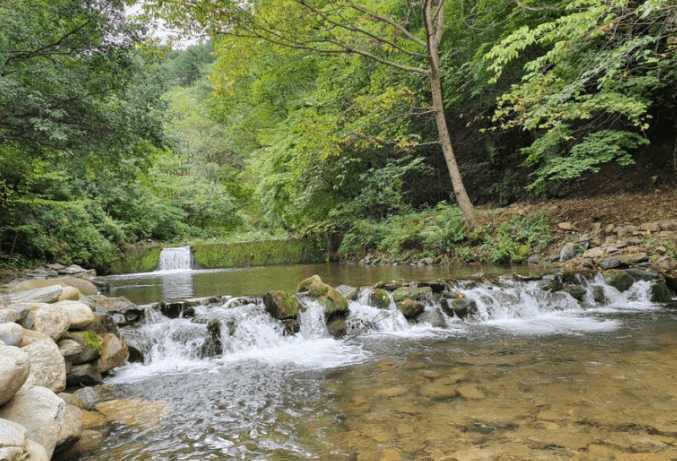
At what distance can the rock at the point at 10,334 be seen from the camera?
286cm

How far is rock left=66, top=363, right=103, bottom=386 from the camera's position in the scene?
368cm

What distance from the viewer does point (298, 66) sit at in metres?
14.6

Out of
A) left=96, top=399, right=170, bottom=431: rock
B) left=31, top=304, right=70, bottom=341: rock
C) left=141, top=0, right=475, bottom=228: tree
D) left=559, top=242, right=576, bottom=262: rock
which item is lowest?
left=96, top=399, right=170, bottom=431: rock

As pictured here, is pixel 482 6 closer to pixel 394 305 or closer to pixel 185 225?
pixel 394 305

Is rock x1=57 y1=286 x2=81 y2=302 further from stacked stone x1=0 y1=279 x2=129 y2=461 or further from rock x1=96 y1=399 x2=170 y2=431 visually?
rock x1=96 y1=399 x2=170 y2=431

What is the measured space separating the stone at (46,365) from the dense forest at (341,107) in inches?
154

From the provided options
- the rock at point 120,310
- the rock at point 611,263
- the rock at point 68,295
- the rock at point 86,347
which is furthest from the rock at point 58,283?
the rock at point 611,263

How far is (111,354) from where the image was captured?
13.6 feet

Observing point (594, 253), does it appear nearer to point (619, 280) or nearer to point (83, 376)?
point (619, 280)

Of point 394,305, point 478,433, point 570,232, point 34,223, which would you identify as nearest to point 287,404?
point 478,433

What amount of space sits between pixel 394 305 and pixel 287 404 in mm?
3160

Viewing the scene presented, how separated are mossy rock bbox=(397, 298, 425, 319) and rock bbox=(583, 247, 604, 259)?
4482mm

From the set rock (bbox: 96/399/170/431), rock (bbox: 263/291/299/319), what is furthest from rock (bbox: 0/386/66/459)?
rock (bbox: 263/291/299/319)

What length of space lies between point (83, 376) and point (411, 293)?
14.1 ft
